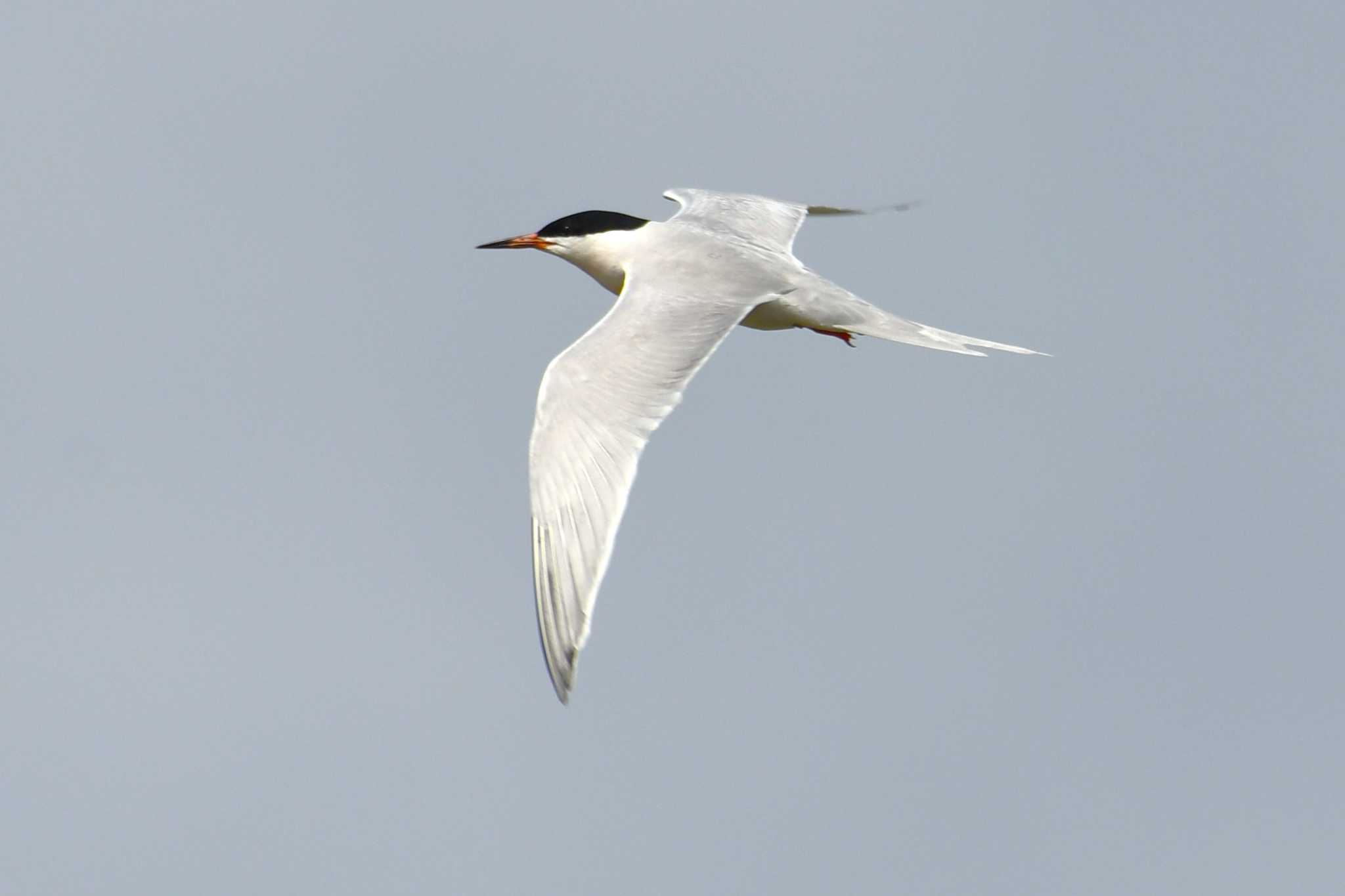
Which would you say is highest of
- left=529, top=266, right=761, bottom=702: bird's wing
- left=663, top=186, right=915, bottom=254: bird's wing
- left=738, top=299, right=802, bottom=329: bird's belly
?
left=663, top=186, right=915, bottom=254: bird's wing

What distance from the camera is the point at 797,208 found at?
13547 millimetres

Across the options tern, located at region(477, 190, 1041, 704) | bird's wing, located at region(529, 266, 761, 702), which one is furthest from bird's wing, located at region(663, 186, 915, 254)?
bird's wing, located at region(529, 266, 761, 702)

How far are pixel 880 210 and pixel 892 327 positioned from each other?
2.98 metres

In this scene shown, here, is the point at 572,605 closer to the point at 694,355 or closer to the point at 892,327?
the point at 694,355

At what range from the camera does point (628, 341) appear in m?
9.67

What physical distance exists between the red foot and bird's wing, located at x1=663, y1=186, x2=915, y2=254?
2.74ft

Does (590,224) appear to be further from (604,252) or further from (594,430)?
(594,430)

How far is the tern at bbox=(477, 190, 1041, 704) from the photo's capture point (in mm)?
8547

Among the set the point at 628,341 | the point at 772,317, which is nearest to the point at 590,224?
the point at 772,317

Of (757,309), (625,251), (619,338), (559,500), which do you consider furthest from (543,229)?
(559,500)

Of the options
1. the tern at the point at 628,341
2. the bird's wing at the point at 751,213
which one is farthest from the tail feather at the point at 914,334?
the bird's wing at the point at 751,213

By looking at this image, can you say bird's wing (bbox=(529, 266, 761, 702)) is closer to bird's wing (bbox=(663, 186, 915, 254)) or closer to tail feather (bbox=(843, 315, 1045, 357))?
tail feather (bbox=(843, 315, 1045, 357))

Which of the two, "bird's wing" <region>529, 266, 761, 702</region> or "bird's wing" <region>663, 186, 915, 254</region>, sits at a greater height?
"bird's wing" <region>663, 186, 915, 254</region>

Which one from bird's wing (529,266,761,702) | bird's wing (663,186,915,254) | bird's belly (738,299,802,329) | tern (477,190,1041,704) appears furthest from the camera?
bird's wing (663,186,915,254)
